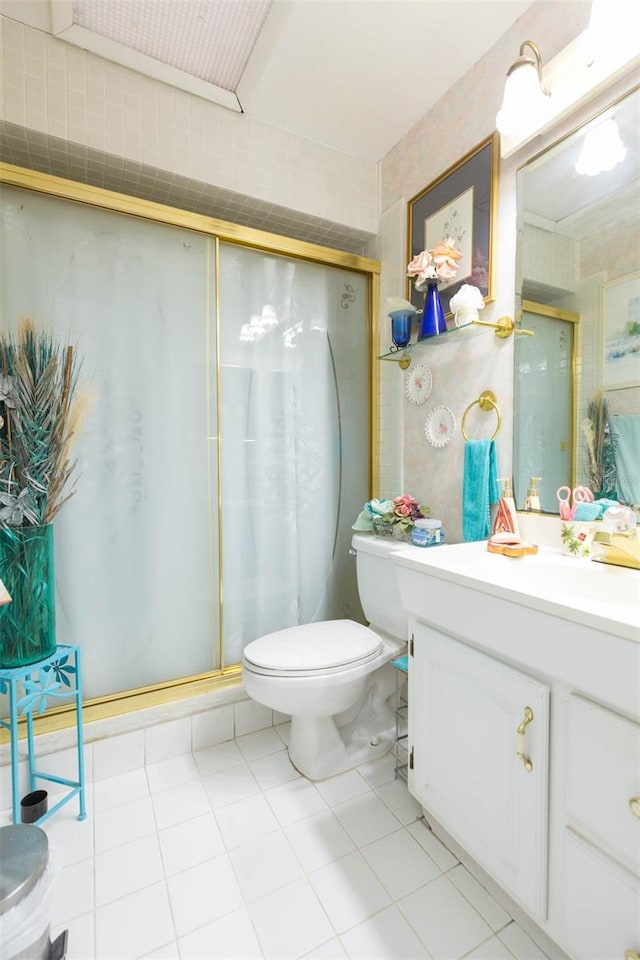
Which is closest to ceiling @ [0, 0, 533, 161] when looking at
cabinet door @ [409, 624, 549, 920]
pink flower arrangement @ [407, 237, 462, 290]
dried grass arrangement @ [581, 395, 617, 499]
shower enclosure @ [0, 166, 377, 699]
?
shower enclosure @ [0, 166, 377, 699]

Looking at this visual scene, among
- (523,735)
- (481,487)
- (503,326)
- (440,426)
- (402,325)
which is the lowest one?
(523,735)

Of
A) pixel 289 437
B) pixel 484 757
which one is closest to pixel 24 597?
pixel 289 437

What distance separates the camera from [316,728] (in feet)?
4.92

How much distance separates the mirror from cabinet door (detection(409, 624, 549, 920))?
56 cm

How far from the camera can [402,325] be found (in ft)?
5.69

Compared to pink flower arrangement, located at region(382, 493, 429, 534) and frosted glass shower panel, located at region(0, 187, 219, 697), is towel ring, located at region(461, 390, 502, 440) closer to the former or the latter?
pink flower arrangement, located at region(382, 493, 429, 534)

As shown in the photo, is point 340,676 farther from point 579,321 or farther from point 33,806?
point 579,321

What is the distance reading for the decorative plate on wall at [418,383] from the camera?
1755 millimetres

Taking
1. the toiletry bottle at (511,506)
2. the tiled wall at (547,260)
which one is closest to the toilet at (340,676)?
the toiletry bottle at (511,506)

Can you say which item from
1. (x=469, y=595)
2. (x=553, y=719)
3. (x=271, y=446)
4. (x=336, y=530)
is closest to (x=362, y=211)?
(x=271, y=446)

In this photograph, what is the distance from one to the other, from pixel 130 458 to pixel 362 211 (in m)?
1.47

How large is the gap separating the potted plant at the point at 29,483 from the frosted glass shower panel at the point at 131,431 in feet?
0.43

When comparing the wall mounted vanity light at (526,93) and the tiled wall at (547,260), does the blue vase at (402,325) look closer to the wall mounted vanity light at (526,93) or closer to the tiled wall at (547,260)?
the tiled wall at (547,260)

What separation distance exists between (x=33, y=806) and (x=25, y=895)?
568mm
